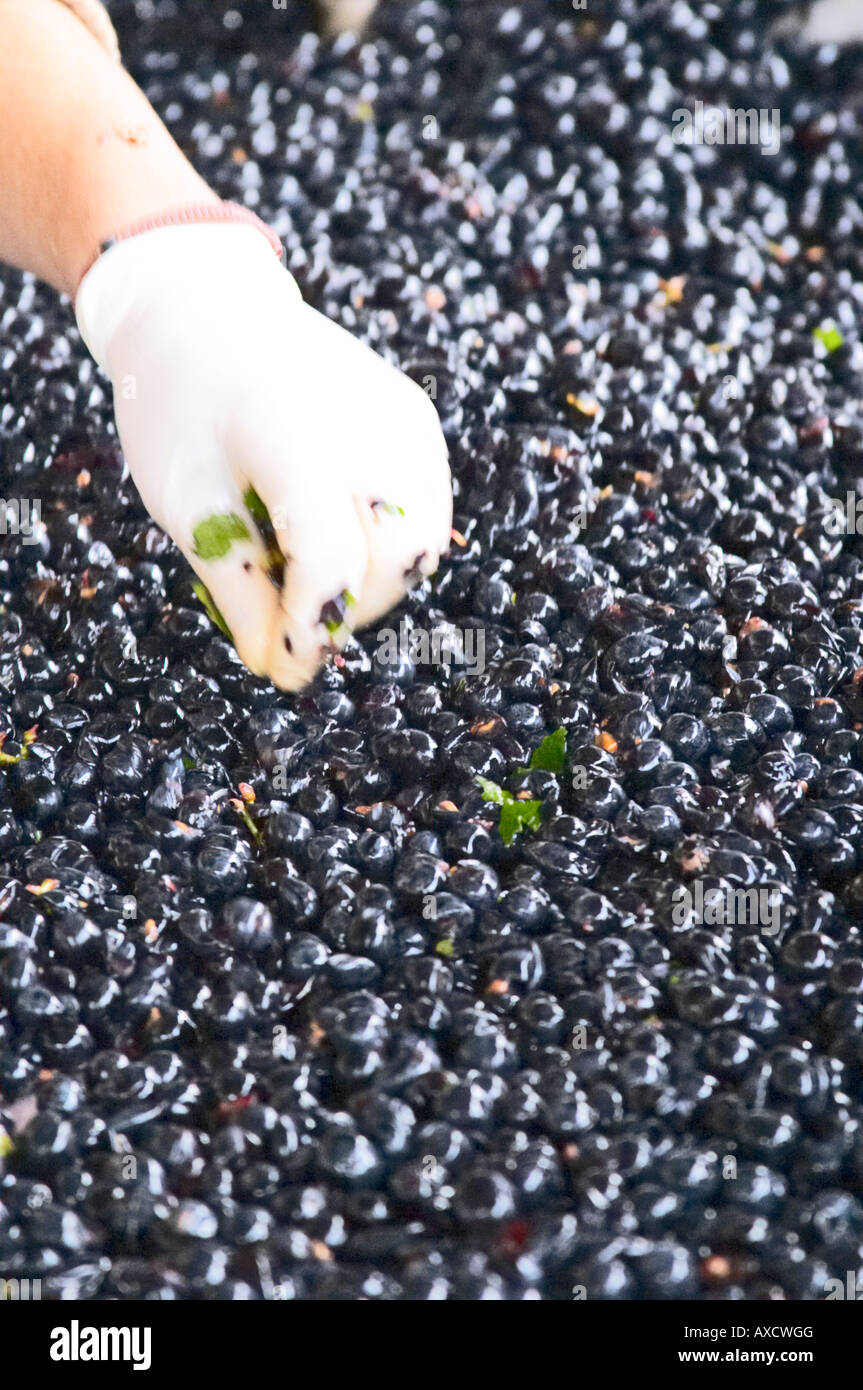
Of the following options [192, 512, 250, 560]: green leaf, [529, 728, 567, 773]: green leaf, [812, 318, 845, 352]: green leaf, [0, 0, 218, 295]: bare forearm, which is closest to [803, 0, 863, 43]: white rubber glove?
[812, 318, 845, 352]: green leaf

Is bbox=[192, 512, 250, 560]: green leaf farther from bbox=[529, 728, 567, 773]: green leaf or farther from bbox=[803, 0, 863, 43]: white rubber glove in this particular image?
bbox=[803, 0, 863, 43]: white rubber glove

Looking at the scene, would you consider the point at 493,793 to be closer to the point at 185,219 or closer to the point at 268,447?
the point at 268,447

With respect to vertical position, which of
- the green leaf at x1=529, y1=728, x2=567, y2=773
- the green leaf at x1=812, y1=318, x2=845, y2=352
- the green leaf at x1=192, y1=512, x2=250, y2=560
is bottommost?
the green leaf at x1=529, y1=728, x2=567, y2=773

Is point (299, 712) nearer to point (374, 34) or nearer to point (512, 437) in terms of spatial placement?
point (512, 437)

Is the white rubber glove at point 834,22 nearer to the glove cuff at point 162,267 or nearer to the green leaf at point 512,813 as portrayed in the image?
the glove cuff at point 162,267

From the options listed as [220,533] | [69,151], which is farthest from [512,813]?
[69,151]

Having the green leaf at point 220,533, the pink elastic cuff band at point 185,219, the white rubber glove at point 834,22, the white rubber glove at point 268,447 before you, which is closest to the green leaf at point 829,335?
the white rubber glove at point 834,22
